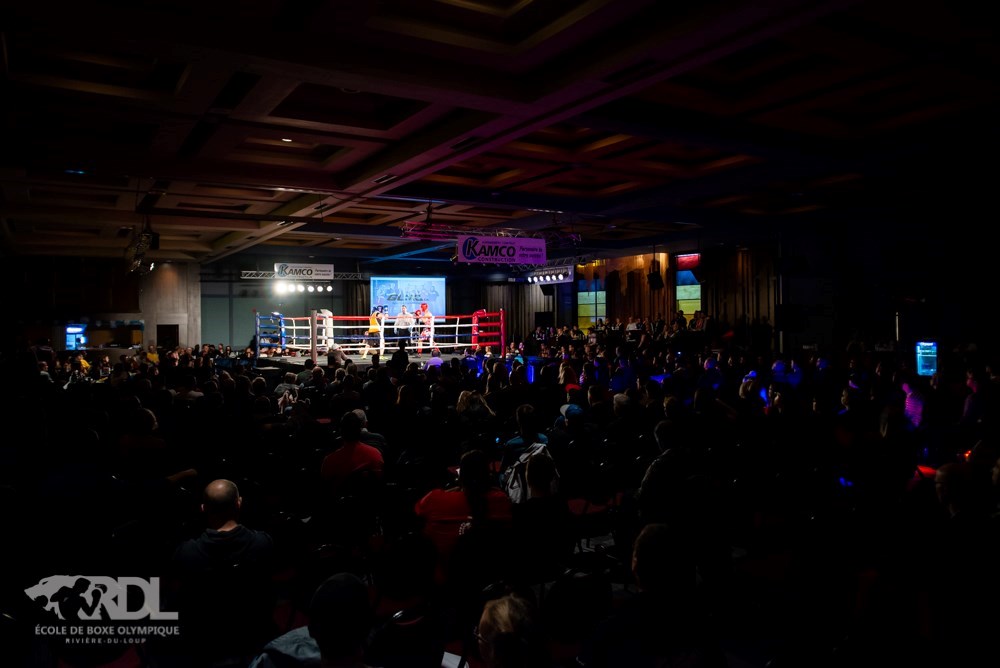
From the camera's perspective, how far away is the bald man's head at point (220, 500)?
110 inches

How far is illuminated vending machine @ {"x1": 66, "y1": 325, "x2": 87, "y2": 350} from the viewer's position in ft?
56.1

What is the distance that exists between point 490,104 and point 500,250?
20.0ft

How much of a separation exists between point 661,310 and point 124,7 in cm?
1666

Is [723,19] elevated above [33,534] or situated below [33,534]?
above

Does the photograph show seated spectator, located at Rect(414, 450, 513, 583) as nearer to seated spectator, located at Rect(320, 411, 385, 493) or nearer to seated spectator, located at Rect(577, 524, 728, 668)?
seated spectator, located at Rect(320, 411, 385, 493)

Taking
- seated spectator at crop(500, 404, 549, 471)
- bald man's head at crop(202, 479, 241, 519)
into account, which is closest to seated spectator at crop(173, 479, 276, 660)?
bald man's head at crop(202, 479, 241, 519)

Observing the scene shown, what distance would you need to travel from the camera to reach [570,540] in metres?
3.51

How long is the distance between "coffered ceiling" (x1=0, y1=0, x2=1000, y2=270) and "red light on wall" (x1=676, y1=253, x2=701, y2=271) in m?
6.17

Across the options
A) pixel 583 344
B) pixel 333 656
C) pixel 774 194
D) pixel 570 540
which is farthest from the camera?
pixel 583 344

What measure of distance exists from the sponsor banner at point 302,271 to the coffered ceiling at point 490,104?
6.42 meters

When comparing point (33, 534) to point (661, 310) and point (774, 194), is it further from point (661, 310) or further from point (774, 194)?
point (661, 310)

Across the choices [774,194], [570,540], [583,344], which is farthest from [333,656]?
[583,344]

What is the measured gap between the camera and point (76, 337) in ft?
56.6

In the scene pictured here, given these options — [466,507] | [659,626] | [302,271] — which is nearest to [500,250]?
[466,507]
